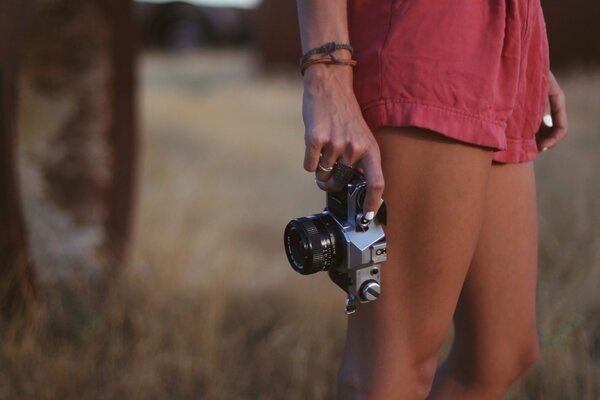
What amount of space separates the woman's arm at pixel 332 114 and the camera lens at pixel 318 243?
58 millimetres

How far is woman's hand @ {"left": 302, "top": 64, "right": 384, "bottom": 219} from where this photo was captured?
100cm

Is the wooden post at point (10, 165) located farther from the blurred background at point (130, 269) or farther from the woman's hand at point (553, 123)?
the woman's hand at point (553, 123)

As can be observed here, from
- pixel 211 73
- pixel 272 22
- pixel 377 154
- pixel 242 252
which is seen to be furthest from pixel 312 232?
pixel 211 73

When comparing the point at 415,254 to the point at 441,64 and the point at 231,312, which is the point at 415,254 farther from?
the point at 231,312

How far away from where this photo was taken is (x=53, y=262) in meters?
2.67

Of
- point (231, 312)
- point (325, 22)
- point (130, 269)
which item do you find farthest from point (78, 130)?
point (325, 22)

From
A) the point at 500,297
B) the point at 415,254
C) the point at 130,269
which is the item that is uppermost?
the point at 415,254

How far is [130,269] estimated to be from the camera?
279cm

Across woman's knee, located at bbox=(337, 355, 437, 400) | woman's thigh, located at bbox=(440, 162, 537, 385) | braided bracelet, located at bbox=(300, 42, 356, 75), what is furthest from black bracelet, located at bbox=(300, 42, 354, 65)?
woman's knee, located at bbox=(337, 355, 437, 400)

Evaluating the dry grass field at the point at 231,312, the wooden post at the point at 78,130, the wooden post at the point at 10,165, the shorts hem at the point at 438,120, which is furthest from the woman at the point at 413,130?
the wooden post at the point at 78,130

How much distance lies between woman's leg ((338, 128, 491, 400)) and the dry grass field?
0.94 metres

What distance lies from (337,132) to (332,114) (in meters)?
0.03

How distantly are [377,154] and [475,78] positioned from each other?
19 centimetres

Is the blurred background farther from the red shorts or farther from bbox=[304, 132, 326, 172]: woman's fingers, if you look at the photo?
bbox=[304, 132, 326, 172]: woman's fingers
